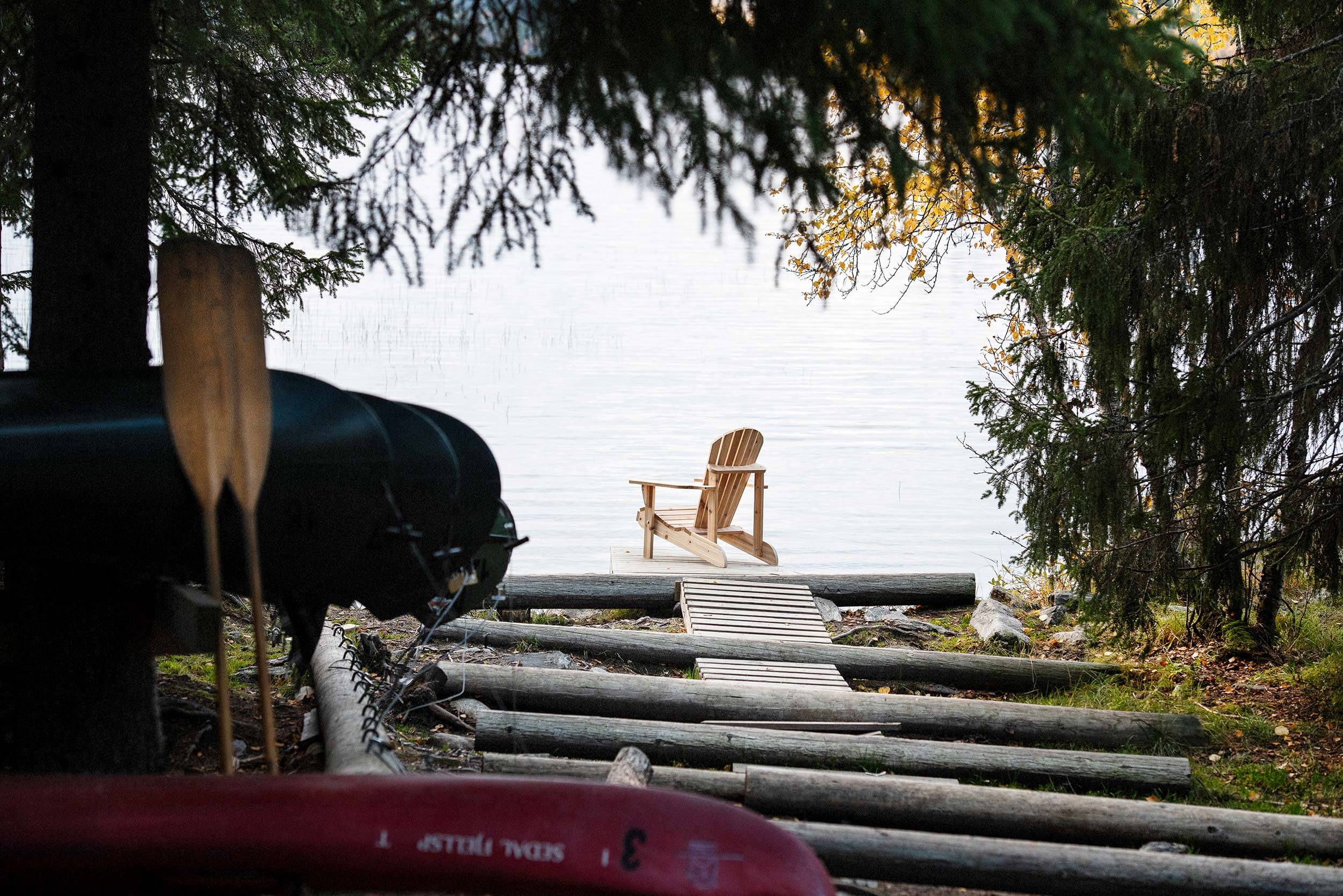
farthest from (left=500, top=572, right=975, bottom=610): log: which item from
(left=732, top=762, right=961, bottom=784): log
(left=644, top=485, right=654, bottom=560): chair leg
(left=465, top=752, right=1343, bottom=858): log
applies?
(left=465, top=752, right=1343, bottom=858): log

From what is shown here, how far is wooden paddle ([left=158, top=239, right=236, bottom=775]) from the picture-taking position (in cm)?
272

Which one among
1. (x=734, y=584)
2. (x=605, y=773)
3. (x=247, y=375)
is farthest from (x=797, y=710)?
(x=247, y=375)

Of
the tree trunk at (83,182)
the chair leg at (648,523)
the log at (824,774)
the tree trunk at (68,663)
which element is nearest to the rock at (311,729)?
the tree trunk at (68,663)

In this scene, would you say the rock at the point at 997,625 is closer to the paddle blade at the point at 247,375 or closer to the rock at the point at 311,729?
the rock at the point at 311,729

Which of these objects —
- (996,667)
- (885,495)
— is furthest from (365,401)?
(885,495)

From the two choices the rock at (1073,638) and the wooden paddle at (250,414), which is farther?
the rock at (1073,638)

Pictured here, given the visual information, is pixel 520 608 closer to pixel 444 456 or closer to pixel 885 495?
pixel 444 456

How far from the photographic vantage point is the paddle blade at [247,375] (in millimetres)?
2764

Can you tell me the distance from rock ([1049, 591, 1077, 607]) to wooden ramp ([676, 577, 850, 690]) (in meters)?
1.89

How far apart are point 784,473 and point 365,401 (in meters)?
10.2

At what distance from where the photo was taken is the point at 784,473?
13094 mm

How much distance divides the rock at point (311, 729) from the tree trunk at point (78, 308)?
1123 millimetres

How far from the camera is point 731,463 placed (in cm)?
851

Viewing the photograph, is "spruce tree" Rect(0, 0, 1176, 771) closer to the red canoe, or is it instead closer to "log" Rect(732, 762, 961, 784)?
the red canoe
